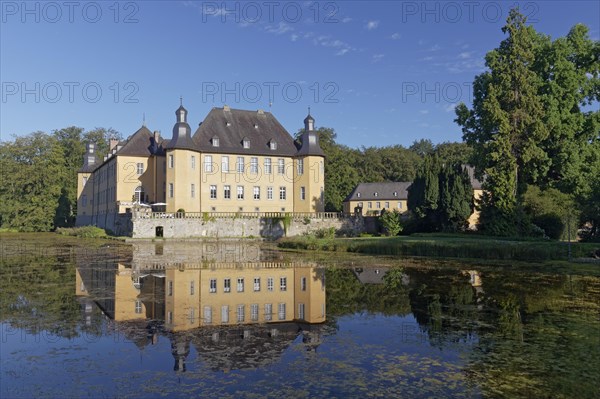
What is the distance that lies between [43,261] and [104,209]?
3692cm

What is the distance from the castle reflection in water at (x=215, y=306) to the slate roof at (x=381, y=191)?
51203 mm

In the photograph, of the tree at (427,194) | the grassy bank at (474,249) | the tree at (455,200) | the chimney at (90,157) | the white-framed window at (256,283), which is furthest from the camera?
the chimney at (90,157)

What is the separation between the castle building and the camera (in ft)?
156

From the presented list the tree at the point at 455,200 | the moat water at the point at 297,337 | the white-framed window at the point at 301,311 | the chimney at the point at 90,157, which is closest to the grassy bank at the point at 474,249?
the moat water at the point at 297,337

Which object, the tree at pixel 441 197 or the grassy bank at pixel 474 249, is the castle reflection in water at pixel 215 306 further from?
the tree at pixel 441 197

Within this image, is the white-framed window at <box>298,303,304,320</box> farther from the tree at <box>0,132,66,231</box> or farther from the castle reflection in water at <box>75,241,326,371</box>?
the tree at <box>0,132,66,231</box>

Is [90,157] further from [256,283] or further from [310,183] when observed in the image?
[256,283]

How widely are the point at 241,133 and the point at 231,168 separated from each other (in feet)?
13.7

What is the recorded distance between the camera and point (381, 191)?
225 ft

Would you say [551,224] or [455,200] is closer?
[551,224]

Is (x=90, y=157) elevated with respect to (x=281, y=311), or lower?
elevated

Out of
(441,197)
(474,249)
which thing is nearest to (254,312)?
(474,249)

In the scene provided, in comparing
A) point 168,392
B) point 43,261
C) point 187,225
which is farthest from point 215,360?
point 187,225

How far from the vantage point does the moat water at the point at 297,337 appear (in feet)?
18.8
